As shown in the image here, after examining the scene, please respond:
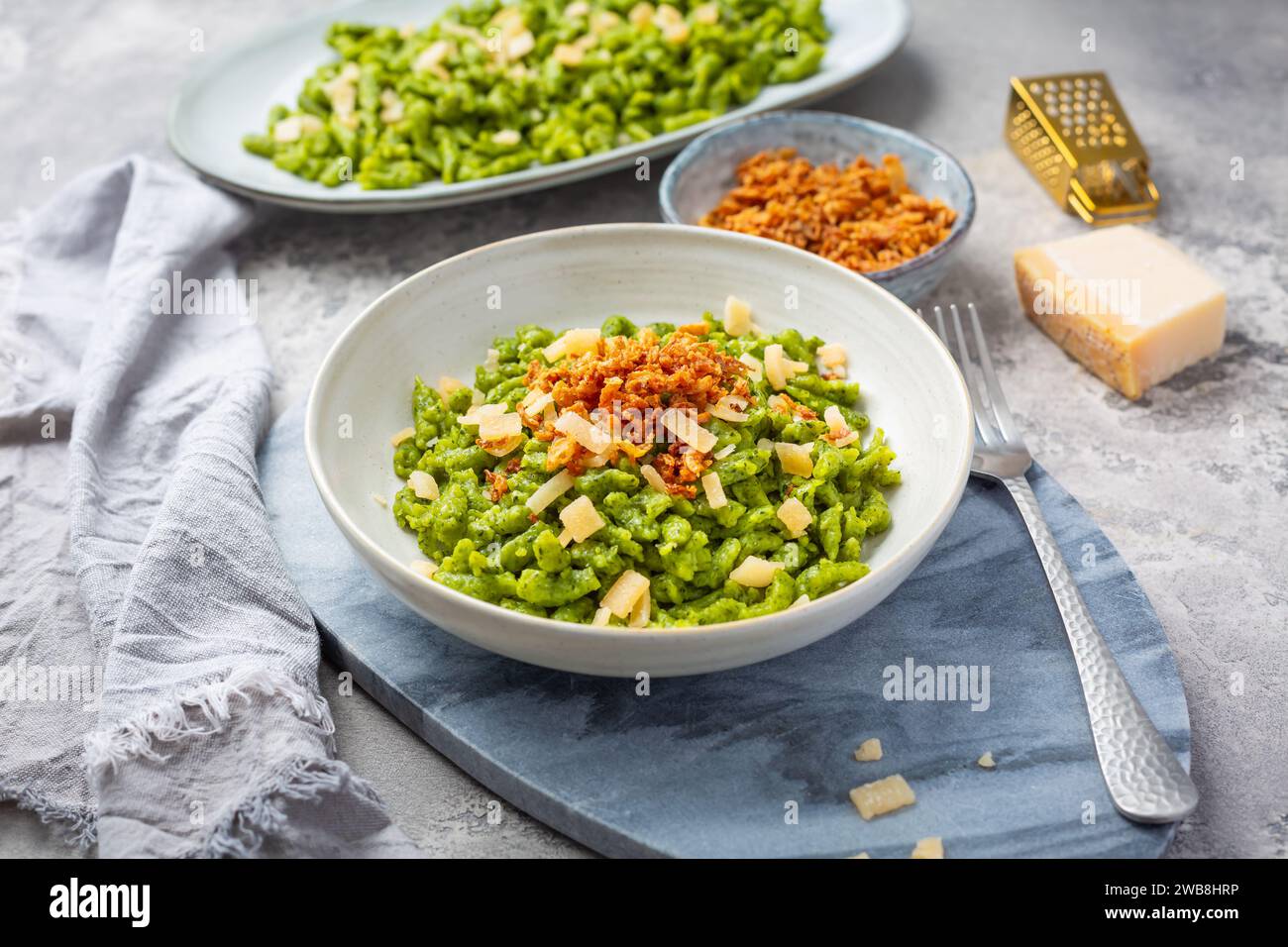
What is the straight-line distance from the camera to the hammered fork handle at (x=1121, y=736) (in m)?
1.80

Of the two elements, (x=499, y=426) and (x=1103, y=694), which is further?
(x=499, y=426)

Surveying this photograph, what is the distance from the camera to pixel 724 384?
2.23 m

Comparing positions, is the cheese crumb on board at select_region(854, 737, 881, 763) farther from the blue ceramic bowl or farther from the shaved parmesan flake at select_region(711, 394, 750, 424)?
the blue ceramic bowl

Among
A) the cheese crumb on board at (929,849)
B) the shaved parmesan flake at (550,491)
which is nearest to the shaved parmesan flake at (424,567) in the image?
the shaved parmesan flake at (550,491)

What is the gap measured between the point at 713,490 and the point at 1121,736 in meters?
0.75

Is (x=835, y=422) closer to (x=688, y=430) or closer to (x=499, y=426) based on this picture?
(x=688, y=430)

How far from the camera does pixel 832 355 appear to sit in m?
2.51

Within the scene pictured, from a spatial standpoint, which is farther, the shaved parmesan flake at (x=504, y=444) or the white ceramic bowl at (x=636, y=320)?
the shaved parmesan flake at (x=504, y=444)

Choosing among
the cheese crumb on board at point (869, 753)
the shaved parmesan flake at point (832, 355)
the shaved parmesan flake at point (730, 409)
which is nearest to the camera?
the cheese crumb on board at point (869, 753)

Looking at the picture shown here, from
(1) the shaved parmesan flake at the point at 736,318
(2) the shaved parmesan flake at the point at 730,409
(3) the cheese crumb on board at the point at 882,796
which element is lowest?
(3) the cheese crumb on board at the point at 882,796

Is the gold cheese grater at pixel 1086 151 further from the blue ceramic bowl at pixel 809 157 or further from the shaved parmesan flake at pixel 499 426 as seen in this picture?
the shaved parmesan flake at pixel 499 426

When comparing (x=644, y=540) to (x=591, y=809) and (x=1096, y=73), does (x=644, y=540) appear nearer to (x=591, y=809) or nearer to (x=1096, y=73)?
(x=591, y=809)

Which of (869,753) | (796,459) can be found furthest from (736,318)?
(869,753)

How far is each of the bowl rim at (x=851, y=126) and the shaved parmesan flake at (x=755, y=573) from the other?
38.1 inches
